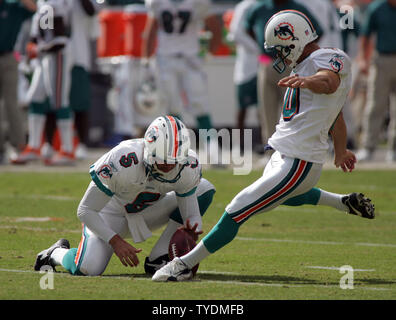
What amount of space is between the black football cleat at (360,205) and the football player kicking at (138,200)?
87 centimetres

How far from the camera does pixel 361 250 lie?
6801 mm

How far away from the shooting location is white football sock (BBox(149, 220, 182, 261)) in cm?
596

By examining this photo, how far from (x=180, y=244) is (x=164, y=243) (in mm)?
281

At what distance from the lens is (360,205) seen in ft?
20.1

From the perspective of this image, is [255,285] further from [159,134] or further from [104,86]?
[104,86]

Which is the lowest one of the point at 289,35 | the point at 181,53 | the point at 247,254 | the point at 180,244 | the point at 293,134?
the point at 247,254

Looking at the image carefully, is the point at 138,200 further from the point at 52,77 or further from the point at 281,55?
the point at 52,77

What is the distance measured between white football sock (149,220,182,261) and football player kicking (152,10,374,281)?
1.43 feet

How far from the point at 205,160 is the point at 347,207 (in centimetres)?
649

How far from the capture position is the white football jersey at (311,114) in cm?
559

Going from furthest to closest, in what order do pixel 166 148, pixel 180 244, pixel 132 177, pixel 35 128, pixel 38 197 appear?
pixel 35 128
pixel 38 197
pixel 180 244
pixel 132 177
pixel 166 148

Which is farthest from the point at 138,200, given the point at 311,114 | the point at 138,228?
the point at 311,114

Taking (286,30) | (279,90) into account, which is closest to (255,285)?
(286,30)

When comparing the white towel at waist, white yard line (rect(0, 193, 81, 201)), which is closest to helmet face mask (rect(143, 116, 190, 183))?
the white towel at waist
